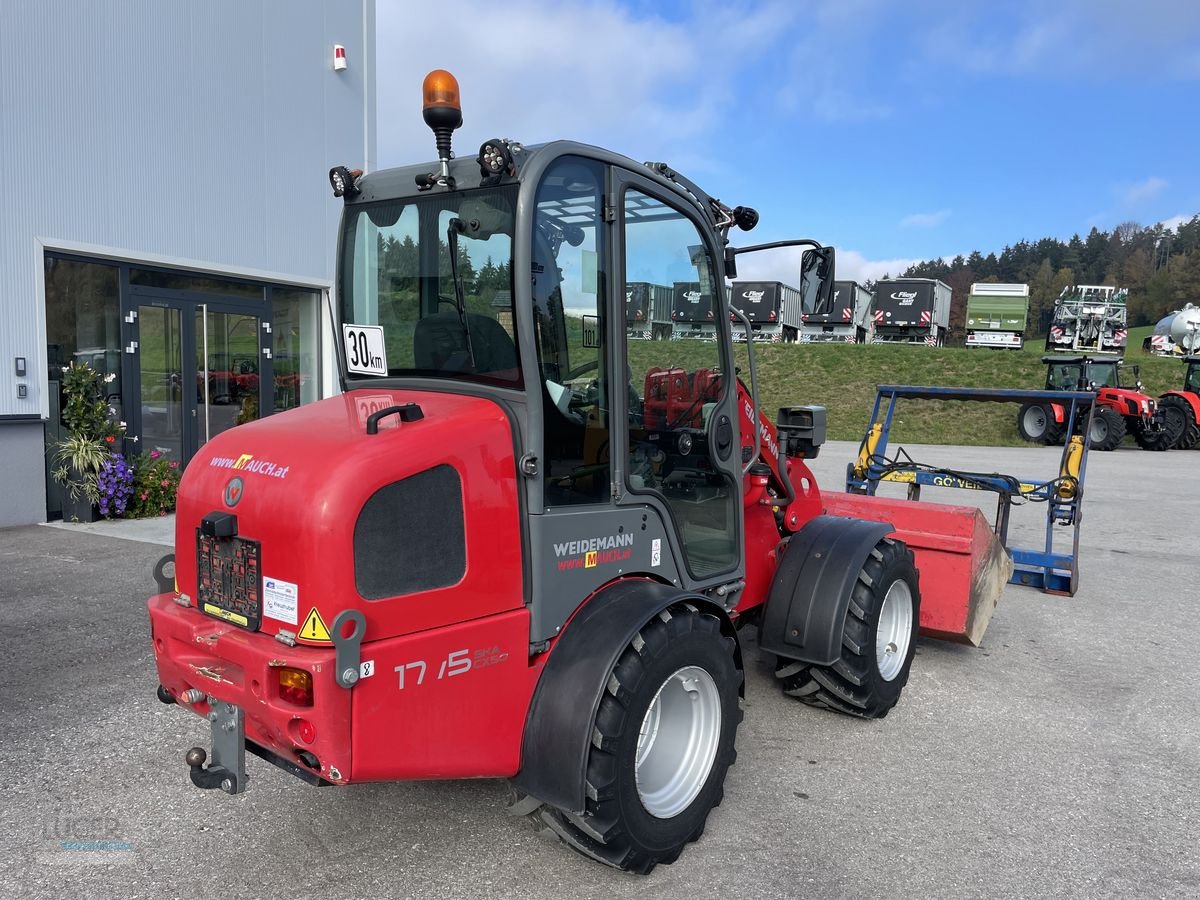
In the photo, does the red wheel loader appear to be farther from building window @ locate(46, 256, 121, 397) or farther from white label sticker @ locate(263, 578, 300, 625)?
building window @ locate(46, 256, 121, 397)

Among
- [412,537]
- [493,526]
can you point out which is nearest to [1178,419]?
[493,526]

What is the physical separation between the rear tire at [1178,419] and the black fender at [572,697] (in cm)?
2166

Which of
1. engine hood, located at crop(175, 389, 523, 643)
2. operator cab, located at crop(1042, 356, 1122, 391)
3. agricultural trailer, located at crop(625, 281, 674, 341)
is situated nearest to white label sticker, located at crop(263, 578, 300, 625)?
engine hood, located at crop(175, 389, 523, 643)

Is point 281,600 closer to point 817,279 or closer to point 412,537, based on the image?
point 412,537

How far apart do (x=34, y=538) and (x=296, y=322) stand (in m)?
4.61

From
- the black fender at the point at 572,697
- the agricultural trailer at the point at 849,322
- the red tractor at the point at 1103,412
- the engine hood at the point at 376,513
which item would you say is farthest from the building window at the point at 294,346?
the agricultural trailer at the point at 849,322

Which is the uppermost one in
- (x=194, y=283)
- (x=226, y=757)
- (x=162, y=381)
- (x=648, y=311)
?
(x=194, y=283)

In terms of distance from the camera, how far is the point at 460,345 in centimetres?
293

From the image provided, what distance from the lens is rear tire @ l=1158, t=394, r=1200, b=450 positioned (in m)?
20.0

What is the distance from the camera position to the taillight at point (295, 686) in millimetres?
2352

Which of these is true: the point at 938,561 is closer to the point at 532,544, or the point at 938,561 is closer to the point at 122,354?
the point at 532,544

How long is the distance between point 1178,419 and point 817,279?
20731 millimetres

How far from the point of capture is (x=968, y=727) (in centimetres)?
427

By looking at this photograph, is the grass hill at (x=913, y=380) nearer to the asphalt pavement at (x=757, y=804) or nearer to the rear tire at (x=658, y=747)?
the asphalt pavement at (x=757, y=804)
